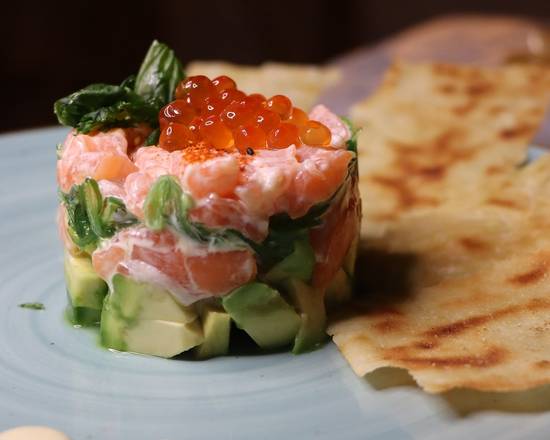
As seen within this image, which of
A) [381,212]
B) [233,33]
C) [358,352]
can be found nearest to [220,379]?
[358,352]

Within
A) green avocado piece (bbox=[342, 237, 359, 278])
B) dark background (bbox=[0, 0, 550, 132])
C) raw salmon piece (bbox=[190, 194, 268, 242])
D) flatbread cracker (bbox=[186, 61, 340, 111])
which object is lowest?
dark background (bbox=[0, 0, 550, 132])

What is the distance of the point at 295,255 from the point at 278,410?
36cm

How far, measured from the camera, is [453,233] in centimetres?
274

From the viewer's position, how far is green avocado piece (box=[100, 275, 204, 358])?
208cm

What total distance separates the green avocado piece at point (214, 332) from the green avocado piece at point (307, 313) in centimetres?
16

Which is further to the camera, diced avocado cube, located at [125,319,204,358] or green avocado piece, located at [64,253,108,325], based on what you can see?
green avocado piece, located at [64,253,108,325]

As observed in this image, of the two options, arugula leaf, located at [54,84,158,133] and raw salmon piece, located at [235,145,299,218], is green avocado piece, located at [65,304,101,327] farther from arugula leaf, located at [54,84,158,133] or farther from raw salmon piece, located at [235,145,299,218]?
raw salmon piece, located at [235,145,299,218]

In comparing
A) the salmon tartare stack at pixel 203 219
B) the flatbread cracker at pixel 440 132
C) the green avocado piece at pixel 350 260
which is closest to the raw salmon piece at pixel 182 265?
the salmon tartare stack at pixel 203 219

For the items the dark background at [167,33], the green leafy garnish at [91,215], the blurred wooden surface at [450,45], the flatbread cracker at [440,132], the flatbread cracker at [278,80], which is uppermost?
the green leafy garnish at [91,215]

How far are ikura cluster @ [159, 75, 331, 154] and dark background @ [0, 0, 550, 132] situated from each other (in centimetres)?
353

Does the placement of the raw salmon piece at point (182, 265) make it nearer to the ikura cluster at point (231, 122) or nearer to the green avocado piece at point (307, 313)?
the green avocado piece at point (307, 313)

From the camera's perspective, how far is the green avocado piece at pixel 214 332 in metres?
2.09

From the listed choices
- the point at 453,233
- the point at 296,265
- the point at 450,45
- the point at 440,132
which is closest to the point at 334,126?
the point at 296,265

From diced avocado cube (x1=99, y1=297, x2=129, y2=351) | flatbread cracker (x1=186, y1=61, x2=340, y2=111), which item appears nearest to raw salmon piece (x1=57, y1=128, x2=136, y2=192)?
diced avocado cube (x1=99, y1=297, x2=129, y2=351)
